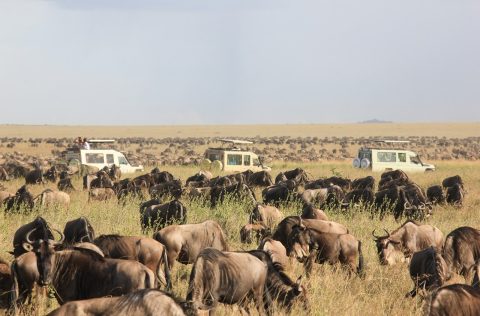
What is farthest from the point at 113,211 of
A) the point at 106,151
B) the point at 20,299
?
the point at 106,151

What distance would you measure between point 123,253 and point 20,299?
5.26ft

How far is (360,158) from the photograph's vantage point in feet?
116

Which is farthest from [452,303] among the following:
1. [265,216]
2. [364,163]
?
[364,163]

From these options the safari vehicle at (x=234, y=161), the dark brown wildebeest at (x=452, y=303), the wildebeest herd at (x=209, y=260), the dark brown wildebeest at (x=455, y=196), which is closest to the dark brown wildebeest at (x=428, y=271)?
the wildebeest herd at (x=209, y=260)

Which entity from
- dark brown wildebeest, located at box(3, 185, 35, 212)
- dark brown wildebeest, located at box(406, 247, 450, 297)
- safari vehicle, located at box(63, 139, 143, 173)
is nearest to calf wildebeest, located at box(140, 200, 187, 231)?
dark brown wildebeest, located at box(3, 185, 35, 212)

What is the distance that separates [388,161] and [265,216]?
21381mm

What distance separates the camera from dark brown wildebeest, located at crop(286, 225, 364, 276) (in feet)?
33.7

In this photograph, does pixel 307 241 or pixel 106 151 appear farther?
pixel 106 151

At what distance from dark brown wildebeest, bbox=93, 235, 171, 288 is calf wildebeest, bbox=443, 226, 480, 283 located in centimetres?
430

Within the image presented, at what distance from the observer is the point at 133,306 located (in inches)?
230

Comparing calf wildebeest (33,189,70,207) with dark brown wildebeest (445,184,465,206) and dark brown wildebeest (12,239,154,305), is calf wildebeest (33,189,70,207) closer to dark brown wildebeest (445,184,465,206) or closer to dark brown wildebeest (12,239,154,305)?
dark brown wildebeest (12,239,154,305)

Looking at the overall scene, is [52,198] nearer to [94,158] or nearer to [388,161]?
[94,158]

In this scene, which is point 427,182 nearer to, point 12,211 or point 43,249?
point 12,211

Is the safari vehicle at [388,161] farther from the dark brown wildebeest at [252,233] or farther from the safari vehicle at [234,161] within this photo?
the dark brown wildebeest at [252,233]
